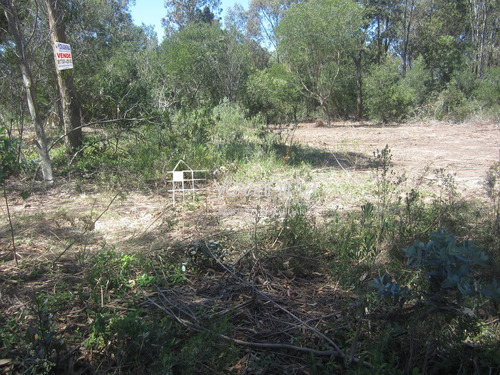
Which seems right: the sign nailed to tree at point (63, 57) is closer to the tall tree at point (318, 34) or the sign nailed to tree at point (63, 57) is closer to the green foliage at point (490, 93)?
the tall tree at point (318, 34)

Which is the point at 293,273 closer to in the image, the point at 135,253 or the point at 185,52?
the point at 135,253

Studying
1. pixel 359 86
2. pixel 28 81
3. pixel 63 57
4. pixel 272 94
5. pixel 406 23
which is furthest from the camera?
pixel 406 23

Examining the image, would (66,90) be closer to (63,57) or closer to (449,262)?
(63,57)

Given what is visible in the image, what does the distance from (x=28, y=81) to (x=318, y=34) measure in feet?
39.4

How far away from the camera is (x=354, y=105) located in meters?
19.9

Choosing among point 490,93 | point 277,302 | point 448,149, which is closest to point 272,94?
point 448,149

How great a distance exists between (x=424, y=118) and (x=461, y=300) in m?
16.3

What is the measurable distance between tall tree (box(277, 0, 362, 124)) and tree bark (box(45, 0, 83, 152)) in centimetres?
1060

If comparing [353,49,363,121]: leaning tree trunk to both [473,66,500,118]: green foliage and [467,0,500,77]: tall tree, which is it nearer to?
[473,66,500,118]: green foliage

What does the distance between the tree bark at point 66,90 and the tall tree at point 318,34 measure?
10.6 meters

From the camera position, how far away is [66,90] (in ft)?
20.0

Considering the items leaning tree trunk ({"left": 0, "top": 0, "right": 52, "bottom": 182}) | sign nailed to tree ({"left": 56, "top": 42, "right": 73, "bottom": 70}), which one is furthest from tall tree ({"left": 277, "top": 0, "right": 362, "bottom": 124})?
leaning tree trunk ({"left": 0, "top": 0, "right": 52, "bottom": 182})

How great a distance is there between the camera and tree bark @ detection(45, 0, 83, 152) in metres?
5.58

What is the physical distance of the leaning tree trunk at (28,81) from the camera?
4496mm
